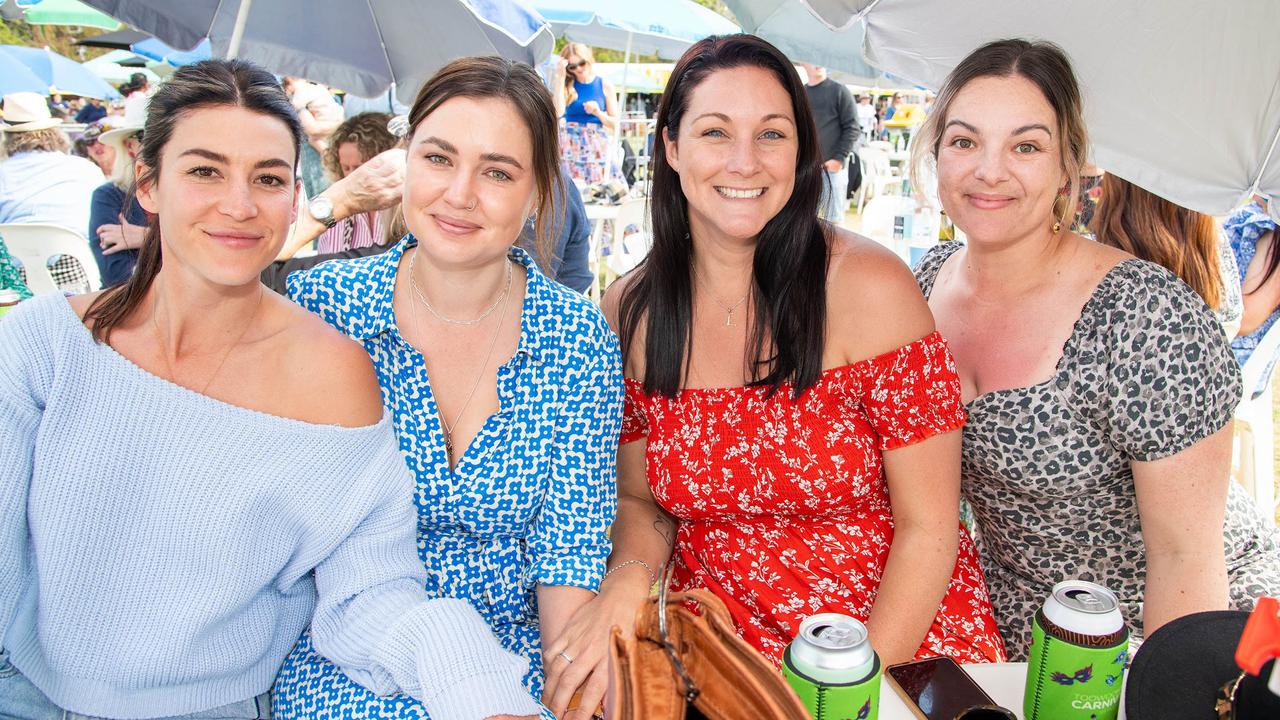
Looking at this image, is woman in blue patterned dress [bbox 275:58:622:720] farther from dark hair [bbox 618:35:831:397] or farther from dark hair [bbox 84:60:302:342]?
dark hair [bbox 84:60:302:342]

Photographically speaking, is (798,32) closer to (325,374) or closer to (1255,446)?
(1255,446)

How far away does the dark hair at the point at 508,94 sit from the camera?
6.36 feet

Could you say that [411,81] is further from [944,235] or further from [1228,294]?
[944,235]

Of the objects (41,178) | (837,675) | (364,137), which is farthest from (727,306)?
(41,178)

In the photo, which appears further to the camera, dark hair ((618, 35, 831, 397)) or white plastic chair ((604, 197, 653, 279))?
white plastic chair ((604, 197, 653, 279))

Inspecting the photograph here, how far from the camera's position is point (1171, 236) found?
2.74 meters

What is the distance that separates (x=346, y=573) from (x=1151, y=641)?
1303 millimetres

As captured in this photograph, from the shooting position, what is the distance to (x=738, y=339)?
2158mm

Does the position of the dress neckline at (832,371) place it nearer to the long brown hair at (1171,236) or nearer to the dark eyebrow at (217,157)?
the dark eyebrow at (217,157)

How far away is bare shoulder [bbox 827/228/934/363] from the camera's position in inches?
79.7

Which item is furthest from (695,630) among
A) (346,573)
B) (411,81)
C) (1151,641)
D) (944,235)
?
(944,235)

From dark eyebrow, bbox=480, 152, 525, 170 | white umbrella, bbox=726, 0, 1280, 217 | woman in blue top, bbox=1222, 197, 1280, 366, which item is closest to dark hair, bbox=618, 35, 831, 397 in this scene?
dark eyebrow, bbox=480, 152, 525, 170

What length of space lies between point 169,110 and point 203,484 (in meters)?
0.68

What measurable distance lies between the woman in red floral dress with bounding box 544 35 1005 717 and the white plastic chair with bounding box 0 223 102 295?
430cm
